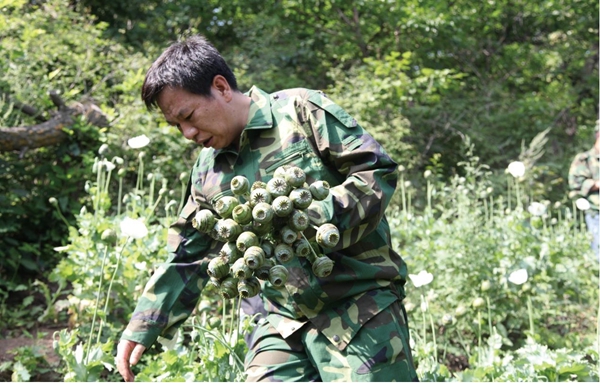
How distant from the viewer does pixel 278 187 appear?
4.53 feet

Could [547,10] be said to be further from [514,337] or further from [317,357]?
[317,357]

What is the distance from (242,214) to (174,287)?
0.84 metres

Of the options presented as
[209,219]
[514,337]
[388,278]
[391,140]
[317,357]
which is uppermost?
[391,140]

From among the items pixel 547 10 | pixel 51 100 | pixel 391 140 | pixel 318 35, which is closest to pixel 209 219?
pixel 51 100

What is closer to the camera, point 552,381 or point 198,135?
point 198,135

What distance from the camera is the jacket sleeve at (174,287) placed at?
6.82 feet

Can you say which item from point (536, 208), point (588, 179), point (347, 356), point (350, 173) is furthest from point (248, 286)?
point (588, 179)

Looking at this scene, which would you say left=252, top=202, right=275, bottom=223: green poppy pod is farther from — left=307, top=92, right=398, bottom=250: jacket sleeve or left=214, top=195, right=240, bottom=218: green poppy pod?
left=307, top=92, right=398, bottom=250: jacket sleeve

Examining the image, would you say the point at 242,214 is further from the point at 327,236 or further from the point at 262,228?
the point at 327,236

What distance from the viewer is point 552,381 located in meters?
2.59

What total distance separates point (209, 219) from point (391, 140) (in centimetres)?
543

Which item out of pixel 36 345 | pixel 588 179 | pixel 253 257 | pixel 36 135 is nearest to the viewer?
pixel 253 257

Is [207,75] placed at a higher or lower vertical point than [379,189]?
higher

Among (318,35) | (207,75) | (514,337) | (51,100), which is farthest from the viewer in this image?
(318,35)
